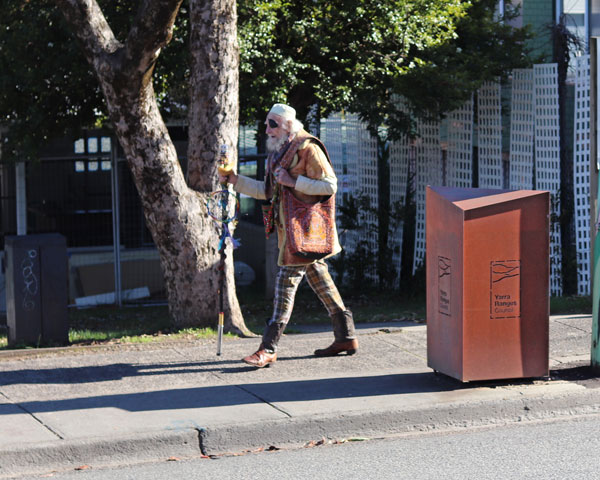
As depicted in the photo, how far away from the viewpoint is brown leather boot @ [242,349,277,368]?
7.12 meters

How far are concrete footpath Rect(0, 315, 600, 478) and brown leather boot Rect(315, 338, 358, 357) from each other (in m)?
0.09

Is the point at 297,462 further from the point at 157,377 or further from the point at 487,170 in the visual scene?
the point at 487,170

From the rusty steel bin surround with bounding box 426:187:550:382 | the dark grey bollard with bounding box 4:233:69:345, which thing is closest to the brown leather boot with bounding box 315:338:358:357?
the rusty steel bin surround with bounding box 426:187:550:382

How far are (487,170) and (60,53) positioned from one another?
5.97 m

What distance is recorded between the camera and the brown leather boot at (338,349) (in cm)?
759

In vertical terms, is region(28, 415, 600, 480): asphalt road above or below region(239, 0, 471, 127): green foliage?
below

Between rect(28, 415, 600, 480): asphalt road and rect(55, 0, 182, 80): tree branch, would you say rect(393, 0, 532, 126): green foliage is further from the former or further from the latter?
rect(28, 415, 600, 480): asphalt road

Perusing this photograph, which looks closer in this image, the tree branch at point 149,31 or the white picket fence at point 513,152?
the tree branch at point 149,31

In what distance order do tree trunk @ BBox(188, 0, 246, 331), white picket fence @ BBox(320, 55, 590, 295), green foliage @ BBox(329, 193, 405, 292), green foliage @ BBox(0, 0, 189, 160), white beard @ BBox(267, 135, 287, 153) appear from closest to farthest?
1. white beard @ BBox(267, 135, 287, 153)
2. tree trunk @ BBox(188, 0, 246, 331)
3. green foliage @ BBox(0, 0, 189, 160)
4. white picket fence @ BBox(320, 55, 590, 295)
5. green foliage @ BBox(329, 193, 405, 292)

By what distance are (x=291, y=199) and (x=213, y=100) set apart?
2.39 m

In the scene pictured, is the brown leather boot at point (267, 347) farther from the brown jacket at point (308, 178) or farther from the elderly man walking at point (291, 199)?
the brown jacket at point (308, 178)

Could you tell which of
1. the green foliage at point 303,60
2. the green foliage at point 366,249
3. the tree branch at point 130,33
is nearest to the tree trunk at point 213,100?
the tree branch at point 130,33

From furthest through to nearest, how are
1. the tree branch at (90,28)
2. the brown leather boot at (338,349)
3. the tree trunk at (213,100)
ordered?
the tree trunk at (213,100) < the tree branch at (90,28) < the brown leather boot at (338,349)

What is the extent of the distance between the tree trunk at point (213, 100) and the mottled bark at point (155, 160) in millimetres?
65
